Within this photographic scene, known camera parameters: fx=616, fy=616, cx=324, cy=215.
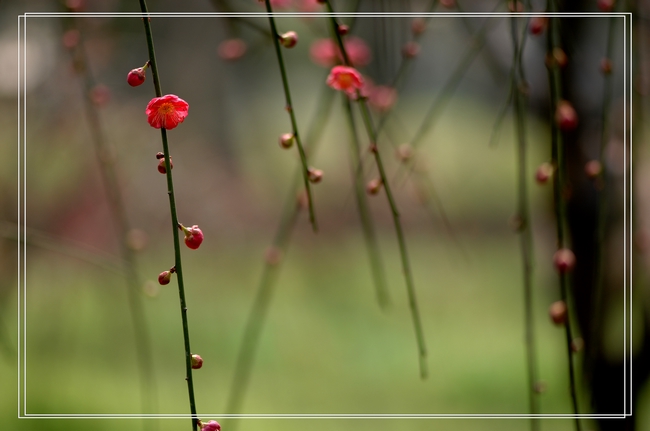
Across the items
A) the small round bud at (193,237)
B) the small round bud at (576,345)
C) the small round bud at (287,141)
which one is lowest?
the small round bud at (576,345)

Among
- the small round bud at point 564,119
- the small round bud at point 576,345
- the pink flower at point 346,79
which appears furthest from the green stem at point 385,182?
the small round bud at point 564,119

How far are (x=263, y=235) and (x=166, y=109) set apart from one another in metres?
2.74

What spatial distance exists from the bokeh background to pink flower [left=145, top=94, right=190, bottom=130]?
290 mm

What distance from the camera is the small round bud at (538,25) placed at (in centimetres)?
70

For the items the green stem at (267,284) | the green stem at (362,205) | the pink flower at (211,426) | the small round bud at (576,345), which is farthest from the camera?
the green stem at (267,284)

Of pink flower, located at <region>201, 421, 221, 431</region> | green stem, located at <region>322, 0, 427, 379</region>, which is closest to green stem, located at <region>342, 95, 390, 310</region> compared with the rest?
green stem, located at <region>322, 0, 427, 379</region>

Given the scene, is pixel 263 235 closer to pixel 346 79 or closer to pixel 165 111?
pixel 346 79

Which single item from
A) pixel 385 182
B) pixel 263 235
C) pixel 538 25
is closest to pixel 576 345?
pixel 385 182

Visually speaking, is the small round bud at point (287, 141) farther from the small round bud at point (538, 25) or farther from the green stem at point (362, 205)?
the small round bud at point (538, 25)

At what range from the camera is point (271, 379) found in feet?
6.48

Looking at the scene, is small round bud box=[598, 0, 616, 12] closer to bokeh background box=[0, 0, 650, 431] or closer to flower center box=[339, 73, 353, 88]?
bokeh background box=[0, 0, 650, 431]

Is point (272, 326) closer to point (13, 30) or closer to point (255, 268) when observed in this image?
point (255, 268)

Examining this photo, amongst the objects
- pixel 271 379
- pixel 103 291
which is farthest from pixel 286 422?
pixel 103 291

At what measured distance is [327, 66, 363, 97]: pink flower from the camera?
1.85ft
